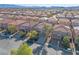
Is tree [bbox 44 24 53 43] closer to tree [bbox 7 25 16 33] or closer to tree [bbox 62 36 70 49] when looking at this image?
tree [bbox 62 36 70 49]

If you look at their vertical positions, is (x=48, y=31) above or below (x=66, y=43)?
above

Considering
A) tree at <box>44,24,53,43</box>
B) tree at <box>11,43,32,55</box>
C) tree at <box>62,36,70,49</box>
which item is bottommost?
tree at <box>11,43,32,55</box>

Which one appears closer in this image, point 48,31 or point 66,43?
point 66,43

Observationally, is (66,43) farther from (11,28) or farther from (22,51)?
(11,28)

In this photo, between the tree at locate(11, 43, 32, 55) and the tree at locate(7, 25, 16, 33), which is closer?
the tree at locate(11, 43, 32, 55)

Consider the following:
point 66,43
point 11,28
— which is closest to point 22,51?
point 11,28

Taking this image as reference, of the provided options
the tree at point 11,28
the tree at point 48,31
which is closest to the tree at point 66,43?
the tree at point 48,31

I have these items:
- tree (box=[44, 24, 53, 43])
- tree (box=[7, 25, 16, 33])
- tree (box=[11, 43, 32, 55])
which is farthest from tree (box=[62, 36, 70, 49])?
tree (box=[7, 25, 16, 33])

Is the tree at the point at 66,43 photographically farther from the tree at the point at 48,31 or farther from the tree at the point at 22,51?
the tree at the point at 22,51

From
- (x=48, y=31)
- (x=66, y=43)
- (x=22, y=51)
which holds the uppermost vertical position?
(x=48, y=31)
